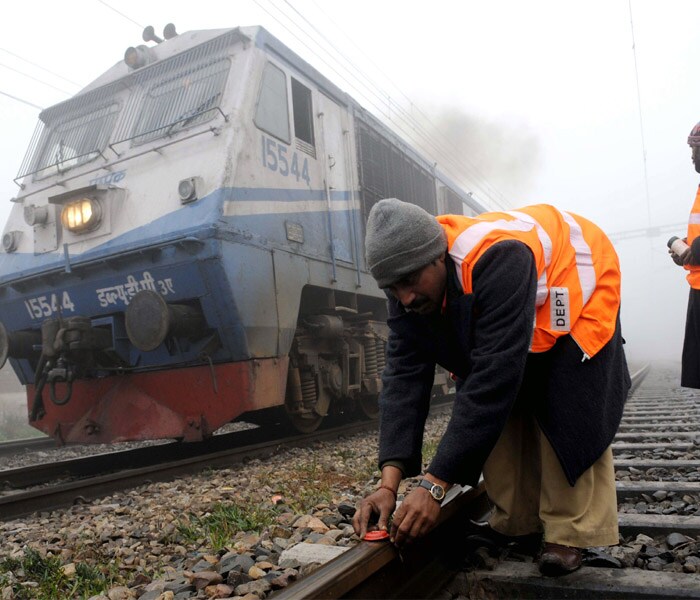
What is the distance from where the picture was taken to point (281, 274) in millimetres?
5141

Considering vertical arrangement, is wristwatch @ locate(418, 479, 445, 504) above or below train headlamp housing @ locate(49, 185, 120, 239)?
below

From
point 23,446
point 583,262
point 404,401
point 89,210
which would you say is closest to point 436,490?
point 404,401

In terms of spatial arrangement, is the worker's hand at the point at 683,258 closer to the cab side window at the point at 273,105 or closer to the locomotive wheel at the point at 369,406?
the cab side window at the point at 273,105

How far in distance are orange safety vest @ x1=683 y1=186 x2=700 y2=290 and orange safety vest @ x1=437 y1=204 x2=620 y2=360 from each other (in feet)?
2.50

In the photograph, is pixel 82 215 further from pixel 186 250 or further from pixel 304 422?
pixel 304 422

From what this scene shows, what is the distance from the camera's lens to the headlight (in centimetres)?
511

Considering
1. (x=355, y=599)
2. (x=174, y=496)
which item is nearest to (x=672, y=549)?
(x=355, y=599)

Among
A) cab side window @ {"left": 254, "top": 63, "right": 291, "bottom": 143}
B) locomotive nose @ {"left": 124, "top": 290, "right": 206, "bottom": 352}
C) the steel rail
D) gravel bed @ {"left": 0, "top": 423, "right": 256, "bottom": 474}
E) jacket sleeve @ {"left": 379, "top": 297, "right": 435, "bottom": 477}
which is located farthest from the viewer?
gravel bed @ {"left": 0, "top": 423, "right": 256, "bottom": 474}

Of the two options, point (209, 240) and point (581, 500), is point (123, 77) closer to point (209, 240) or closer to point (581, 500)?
point (209, 240)

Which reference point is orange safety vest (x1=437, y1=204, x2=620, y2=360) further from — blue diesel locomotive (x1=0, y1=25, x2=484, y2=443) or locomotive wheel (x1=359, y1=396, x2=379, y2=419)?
locomotive wheel (x1=359, y1=396, x2=379, y2=419)

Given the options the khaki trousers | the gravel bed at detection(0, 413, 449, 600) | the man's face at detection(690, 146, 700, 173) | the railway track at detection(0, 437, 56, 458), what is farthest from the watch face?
the railway track at detection(0, 437, 56, 458)

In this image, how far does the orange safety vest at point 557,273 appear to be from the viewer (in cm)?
185

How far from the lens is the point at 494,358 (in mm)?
1729

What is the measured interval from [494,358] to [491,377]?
0.17 feet
